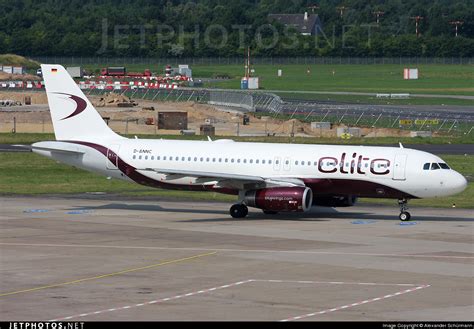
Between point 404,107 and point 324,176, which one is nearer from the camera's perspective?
point 324,176

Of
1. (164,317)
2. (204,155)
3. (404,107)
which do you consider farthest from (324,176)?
(404,107)

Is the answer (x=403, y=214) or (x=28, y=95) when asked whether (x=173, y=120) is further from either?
(x=403, y=214)

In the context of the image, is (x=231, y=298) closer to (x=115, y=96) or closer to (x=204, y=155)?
(x=204, y=155)

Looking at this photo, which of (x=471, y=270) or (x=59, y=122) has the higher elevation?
(x=59, y=122)

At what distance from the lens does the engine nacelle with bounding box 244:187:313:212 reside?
57062mm

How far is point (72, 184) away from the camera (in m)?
75.5

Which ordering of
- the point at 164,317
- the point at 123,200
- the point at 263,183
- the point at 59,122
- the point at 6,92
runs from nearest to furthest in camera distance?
the point at 164,317 → the point at 263,183 → the point at 59,122 → the point at 123,200 → the point at 6,92

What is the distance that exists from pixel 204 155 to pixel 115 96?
94.9m

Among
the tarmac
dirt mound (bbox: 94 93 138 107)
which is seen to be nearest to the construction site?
dirt mound (bbox: 94 93 138 107)

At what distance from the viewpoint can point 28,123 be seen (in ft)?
416

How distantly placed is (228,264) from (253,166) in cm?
1735

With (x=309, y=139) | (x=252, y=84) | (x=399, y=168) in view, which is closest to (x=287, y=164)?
(x=399, y=168)

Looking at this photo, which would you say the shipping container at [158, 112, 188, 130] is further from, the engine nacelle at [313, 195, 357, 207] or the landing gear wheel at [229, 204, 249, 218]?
the engine nacelle at [313, 195, 357, 207]

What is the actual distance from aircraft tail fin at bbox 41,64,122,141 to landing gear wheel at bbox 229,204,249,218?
8643 millimetres
